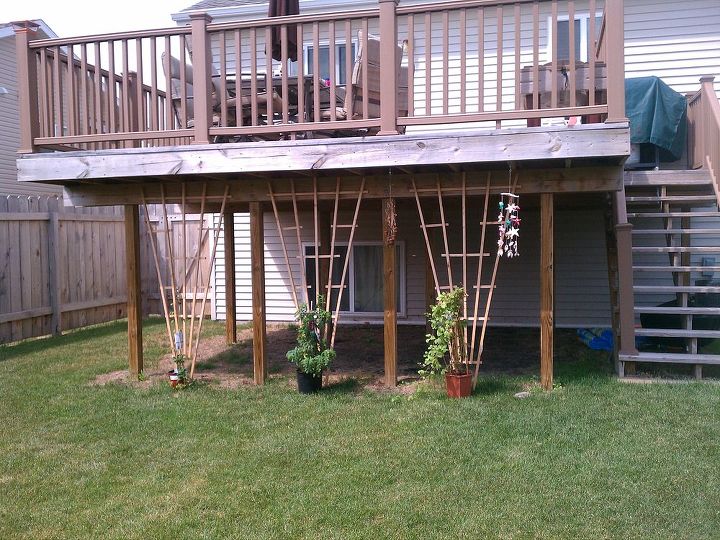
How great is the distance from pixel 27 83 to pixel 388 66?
3470mm

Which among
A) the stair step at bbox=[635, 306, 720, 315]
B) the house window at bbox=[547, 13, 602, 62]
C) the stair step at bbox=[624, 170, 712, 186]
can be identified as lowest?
the stair step at bbox=[635, 306, 720, 315]

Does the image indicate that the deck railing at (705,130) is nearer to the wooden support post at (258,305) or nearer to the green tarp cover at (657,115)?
the green tarp cover at (657,115)

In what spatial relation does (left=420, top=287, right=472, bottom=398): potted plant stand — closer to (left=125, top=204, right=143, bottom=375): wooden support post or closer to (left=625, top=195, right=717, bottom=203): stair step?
(left=625, top=195, right=717, bottom=203): stair step

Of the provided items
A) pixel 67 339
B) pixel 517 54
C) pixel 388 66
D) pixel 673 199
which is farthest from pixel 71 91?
pixel 673 199

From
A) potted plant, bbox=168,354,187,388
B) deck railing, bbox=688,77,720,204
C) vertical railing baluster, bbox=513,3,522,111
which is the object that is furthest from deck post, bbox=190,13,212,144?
deck railing, bbox=688,77,720,204

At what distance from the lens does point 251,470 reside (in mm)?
4633

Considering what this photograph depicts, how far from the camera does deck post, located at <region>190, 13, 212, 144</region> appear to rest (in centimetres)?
637

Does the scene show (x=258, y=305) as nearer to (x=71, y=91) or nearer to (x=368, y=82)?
(x=368, y=82)

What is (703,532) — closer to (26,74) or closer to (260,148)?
(260,148)

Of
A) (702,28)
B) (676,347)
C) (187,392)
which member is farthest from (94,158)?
(702,28)

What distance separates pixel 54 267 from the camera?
34.4 ft

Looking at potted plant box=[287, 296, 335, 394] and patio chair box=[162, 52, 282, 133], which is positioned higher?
patio chair box=[162, 52, 282, 133]

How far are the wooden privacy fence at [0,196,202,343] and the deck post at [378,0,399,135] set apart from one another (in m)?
6.05

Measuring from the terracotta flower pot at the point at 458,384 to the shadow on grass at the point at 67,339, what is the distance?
5.53 m
